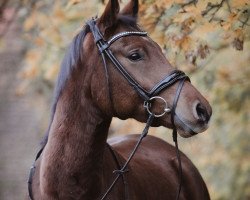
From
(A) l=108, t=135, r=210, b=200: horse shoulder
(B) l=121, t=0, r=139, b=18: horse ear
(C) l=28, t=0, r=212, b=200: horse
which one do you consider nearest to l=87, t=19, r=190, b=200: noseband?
(C) l=28, t=0, r=212, b=200: horse

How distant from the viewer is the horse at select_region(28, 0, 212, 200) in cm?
364

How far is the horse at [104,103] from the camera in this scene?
3.64m

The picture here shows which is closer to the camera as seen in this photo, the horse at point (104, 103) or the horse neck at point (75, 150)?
the horse at point (104, 103)

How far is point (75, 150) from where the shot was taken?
3805 millimetres

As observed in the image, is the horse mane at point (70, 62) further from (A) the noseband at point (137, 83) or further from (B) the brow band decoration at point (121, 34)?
(B) the brow band decoration at point (121, 34)

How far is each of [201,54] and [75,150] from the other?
1.63m

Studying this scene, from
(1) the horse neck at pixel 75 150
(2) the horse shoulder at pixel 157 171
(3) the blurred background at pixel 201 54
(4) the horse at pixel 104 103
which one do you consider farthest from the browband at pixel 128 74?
(3) the blurred background at pixel 201 54

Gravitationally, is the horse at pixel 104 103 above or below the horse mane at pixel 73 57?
below

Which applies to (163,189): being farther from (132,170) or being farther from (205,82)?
(205,82)

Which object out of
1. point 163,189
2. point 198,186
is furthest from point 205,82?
point 163,189

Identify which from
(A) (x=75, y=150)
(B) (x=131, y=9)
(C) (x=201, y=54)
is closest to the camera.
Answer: (A) (x=75, y=150)

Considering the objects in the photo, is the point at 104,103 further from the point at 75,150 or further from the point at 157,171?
the point at 157,171

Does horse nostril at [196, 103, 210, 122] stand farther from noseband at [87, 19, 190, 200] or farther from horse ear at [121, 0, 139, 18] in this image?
horse ear at [121, 0, 139, 18]

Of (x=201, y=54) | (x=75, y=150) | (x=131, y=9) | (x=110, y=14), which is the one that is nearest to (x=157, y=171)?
(x=201, y=54)
